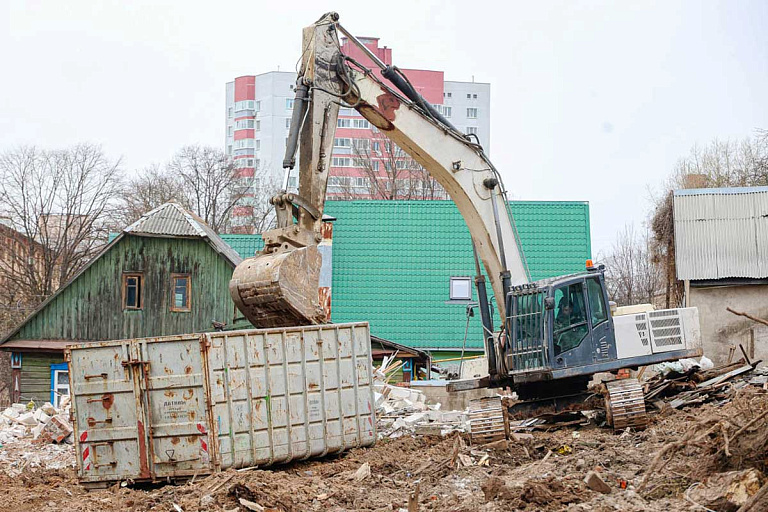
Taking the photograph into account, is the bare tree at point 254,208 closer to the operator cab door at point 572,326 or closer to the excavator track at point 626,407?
the operator cab door at point 572,326

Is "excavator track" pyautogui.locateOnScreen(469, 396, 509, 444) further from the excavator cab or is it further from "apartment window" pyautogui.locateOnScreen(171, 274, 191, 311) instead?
"apartment window" pyautogui.locateOnScreen(171, 274, 191, 311)

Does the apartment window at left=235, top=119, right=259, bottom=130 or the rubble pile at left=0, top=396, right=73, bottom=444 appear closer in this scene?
the rubble pile at left=0, top=396, right=73, bottom=444

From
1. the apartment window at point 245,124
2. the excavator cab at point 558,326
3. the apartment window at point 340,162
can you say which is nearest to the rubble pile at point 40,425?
the excavator cab at point 558,326

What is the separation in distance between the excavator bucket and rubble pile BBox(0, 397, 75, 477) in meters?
4.99

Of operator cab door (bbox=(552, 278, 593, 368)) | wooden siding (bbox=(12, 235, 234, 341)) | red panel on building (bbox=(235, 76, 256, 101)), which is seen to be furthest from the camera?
red panel on building (bbox=(235, 76, 256, 101))

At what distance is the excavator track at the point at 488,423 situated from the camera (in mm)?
13438

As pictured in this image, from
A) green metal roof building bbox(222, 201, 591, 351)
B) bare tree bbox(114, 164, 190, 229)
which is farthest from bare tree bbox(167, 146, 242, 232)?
green metal roof building bbox(222, 201, 591, 351)

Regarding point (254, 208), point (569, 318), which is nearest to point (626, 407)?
point (569, 318)

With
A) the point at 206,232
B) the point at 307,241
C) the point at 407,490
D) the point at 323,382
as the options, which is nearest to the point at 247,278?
the point at 307,241

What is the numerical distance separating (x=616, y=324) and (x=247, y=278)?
19.9ft

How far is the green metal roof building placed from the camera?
97.2 feet

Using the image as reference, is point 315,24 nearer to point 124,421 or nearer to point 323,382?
point 323,382

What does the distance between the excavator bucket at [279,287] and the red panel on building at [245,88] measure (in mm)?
78856

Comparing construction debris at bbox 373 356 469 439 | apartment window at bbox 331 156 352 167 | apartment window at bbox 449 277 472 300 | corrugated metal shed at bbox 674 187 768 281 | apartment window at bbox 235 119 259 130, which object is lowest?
construction debris at bbox 373 356 469 439
